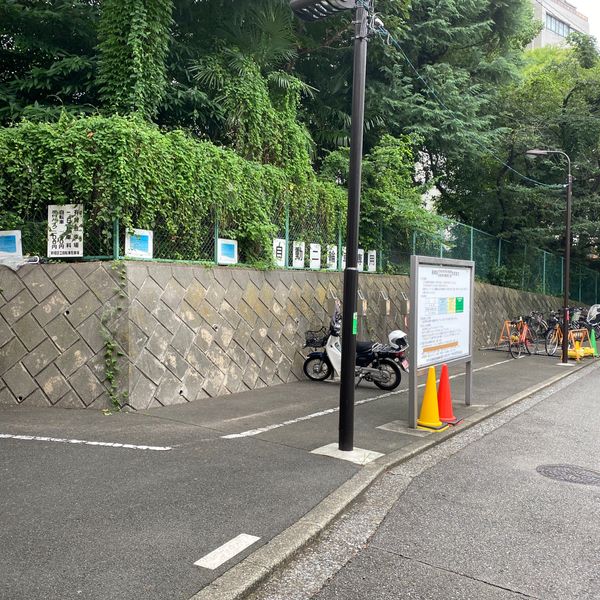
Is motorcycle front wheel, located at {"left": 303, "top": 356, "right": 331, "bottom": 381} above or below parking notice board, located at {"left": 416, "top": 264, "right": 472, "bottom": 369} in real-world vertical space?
below

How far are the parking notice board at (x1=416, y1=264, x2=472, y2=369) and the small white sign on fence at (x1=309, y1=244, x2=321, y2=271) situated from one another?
4.49m

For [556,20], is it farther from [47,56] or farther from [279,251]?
[279,251]

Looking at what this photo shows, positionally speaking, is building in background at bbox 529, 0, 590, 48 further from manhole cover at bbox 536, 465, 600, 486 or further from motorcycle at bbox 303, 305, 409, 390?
manhole cover at bbox 536, 465, 600, 486

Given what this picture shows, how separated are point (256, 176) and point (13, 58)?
7322 millimetres

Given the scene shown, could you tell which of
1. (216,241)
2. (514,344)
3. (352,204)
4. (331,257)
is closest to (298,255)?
(331,257)

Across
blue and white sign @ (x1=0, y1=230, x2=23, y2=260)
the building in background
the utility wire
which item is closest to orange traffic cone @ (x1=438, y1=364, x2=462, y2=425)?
blue and white sign @ (x1=0, y1=230, x2=23, y2=260)

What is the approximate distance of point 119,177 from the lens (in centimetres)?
794

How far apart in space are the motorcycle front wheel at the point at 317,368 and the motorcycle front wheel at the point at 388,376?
1.14 m

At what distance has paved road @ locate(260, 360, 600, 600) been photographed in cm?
329

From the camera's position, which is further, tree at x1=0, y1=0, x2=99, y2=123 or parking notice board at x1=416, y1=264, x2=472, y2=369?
tree at x1=0, y1=0, x2=99, y2=123

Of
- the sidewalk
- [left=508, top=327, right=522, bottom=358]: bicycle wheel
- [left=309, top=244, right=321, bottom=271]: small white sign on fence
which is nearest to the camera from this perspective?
the sidewalk

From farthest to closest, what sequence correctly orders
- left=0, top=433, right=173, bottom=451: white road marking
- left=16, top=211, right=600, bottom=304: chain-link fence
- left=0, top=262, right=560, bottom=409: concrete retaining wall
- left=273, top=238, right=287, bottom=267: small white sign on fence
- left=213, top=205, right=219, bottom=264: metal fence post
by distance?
left=273, top=238, right=287, bottom=267: small white sign on fence, left=213, top=205, right=219, bottom=264: metal fence post, left=16, top=211, right=600, bottom=304: chain-link fence, left=0, top=262, right=560, bottom=409: concrete retaining wall, left=0, top=433, right=173, bottom=451: white road marking

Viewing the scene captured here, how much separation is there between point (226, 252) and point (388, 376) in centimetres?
372

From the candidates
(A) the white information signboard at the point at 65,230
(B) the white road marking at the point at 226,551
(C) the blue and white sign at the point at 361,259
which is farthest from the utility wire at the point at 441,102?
(B) the white road marking at the point at 226,551
